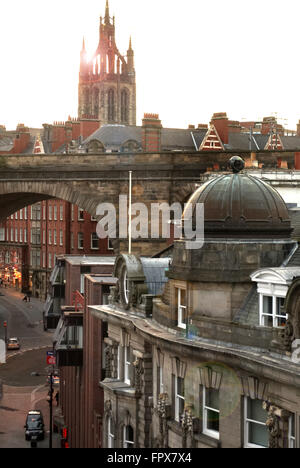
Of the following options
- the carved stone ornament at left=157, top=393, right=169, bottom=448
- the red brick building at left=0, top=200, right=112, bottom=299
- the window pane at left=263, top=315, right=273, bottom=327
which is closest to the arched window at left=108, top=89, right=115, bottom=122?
the red brick building at left=0, top=200, right=112, bottom=299

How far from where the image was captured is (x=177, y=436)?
76.1 feet

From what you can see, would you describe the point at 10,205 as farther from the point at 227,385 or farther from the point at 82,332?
the point at 227,385

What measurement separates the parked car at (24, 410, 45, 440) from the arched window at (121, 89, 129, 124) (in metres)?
125

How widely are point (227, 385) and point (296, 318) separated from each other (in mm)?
2790

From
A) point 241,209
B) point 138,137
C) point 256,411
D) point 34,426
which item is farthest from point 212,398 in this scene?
point 138,137

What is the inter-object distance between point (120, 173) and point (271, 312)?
107 feet

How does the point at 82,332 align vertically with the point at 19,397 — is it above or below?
above

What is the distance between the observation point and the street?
49125 millimetres

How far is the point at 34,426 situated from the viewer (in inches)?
1848

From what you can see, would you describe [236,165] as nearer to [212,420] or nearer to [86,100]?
[212,420]

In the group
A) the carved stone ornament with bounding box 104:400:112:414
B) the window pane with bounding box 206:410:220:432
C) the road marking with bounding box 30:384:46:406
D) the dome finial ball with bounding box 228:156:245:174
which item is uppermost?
the dome finial ball with bounding box 228:156:245:174

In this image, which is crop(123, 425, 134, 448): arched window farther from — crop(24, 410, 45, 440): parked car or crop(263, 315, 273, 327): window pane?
crop(24, 410, 45, 440): parked car

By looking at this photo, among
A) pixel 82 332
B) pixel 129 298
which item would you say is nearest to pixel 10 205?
pixel 82 332

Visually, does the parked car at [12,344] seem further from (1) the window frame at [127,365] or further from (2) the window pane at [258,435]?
(2) the window pane at [258,435]
